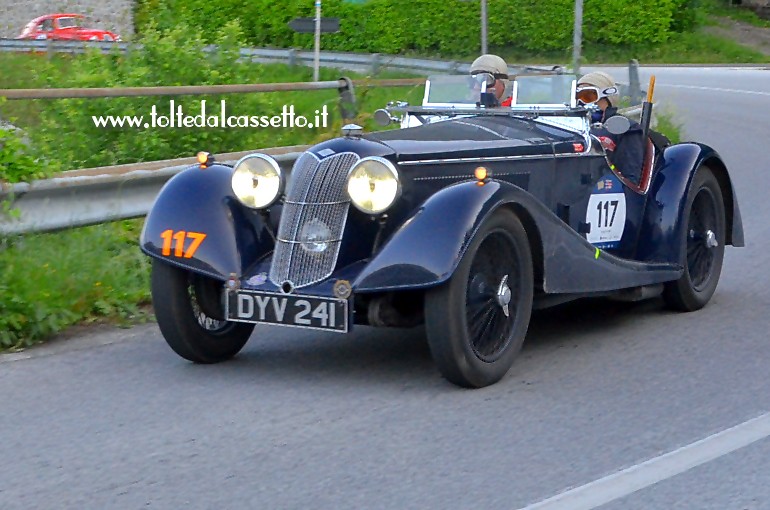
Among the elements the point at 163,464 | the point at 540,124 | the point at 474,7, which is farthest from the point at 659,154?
the point at 474,7

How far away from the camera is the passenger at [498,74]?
779 centimetres

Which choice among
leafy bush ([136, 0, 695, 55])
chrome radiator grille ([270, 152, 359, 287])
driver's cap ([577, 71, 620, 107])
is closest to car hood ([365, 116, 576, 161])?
chrome radiator grille ([270, 152, 359, 287])

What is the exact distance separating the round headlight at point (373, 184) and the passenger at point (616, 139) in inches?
83.0

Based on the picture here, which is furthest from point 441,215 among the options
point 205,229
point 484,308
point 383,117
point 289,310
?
point 383,117

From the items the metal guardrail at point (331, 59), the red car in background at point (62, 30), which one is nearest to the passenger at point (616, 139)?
the metal guardrail at point (331, 59)

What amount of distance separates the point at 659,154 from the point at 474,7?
3554 cm

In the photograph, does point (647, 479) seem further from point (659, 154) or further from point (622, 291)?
point (659, 154)

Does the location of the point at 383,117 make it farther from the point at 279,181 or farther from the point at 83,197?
the point at 83,197

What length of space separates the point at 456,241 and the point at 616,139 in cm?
256

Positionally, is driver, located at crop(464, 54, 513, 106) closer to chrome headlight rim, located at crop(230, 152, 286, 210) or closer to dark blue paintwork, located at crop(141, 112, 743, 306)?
dark blue paintwork, located at crop(141, 112, 743, 306)

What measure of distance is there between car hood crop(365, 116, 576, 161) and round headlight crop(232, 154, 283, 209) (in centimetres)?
52

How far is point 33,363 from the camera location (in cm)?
643

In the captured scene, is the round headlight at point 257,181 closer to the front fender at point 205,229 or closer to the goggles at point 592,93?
the front fender at point 205,229

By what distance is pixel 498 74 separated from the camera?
800 centimetres
